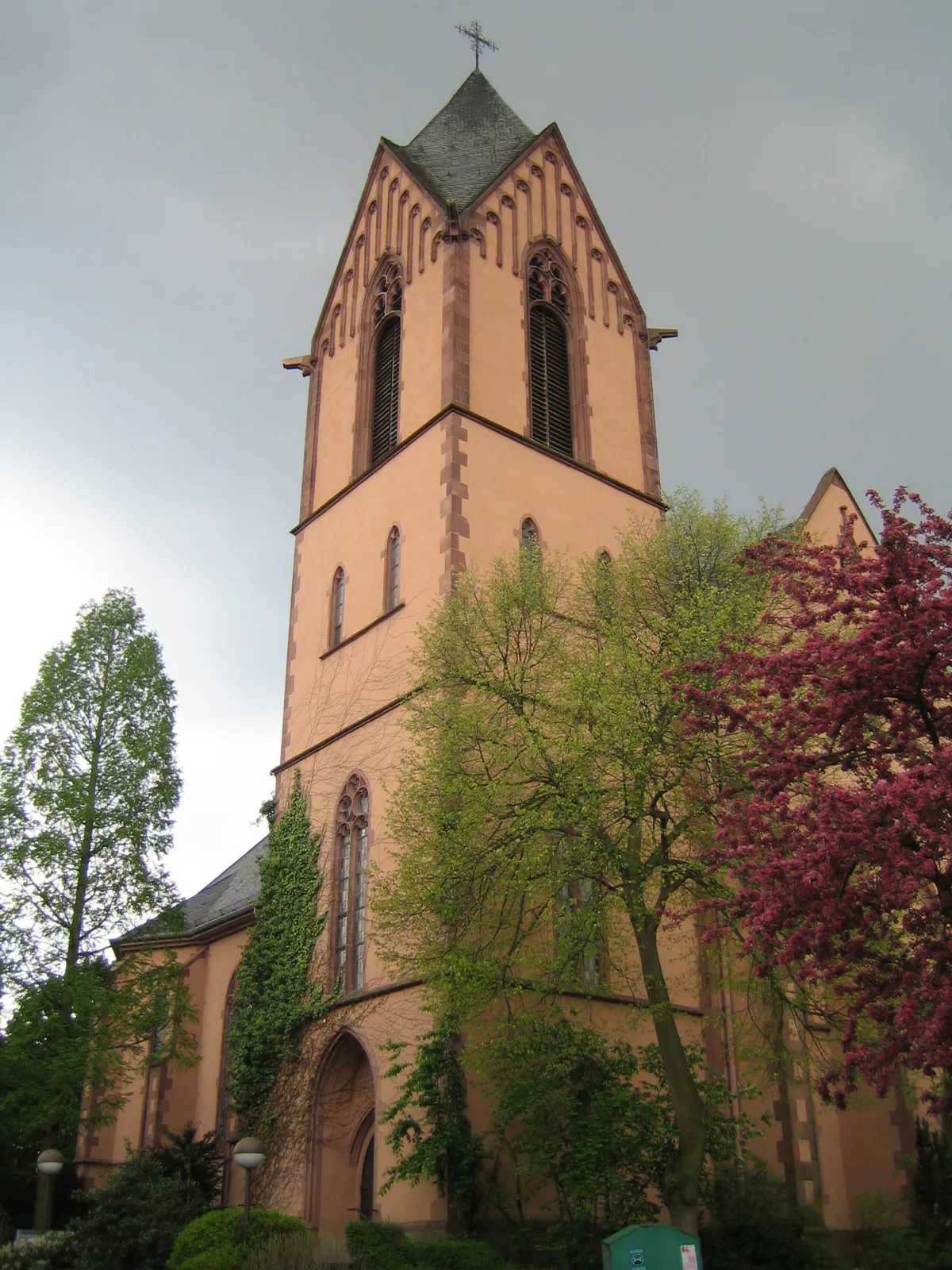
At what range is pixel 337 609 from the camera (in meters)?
25.8

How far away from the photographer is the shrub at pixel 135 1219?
58.5ft

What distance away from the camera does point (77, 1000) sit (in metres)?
20.8

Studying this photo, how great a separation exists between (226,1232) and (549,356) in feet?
58.4

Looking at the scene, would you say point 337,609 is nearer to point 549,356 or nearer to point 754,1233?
point 549,356

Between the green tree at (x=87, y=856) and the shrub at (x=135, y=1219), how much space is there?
6.73ft

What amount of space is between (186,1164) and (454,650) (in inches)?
397

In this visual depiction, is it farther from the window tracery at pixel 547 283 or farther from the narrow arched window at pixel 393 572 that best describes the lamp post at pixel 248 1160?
the window tracery at pixel 547 283

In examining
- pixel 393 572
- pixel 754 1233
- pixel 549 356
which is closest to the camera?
pixel 754 1233

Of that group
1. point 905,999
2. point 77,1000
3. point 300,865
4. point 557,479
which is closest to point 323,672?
point 300,865

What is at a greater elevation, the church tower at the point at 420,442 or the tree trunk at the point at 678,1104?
the church tower at the point at 420,442

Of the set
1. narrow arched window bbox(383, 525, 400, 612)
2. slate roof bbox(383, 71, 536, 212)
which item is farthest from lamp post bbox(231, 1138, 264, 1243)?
slate roof bbox(383, 71, 536, 212)

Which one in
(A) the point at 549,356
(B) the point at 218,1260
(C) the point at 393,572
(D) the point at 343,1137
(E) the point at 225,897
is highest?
(A) the point at 549,356

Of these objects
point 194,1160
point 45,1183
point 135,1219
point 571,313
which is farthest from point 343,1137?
point 571,313

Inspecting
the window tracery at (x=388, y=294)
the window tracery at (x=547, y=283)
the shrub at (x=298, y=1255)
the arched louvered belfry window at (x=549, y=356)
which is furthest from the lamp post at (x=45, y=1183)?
the window tracery at (x=547, y=283)
